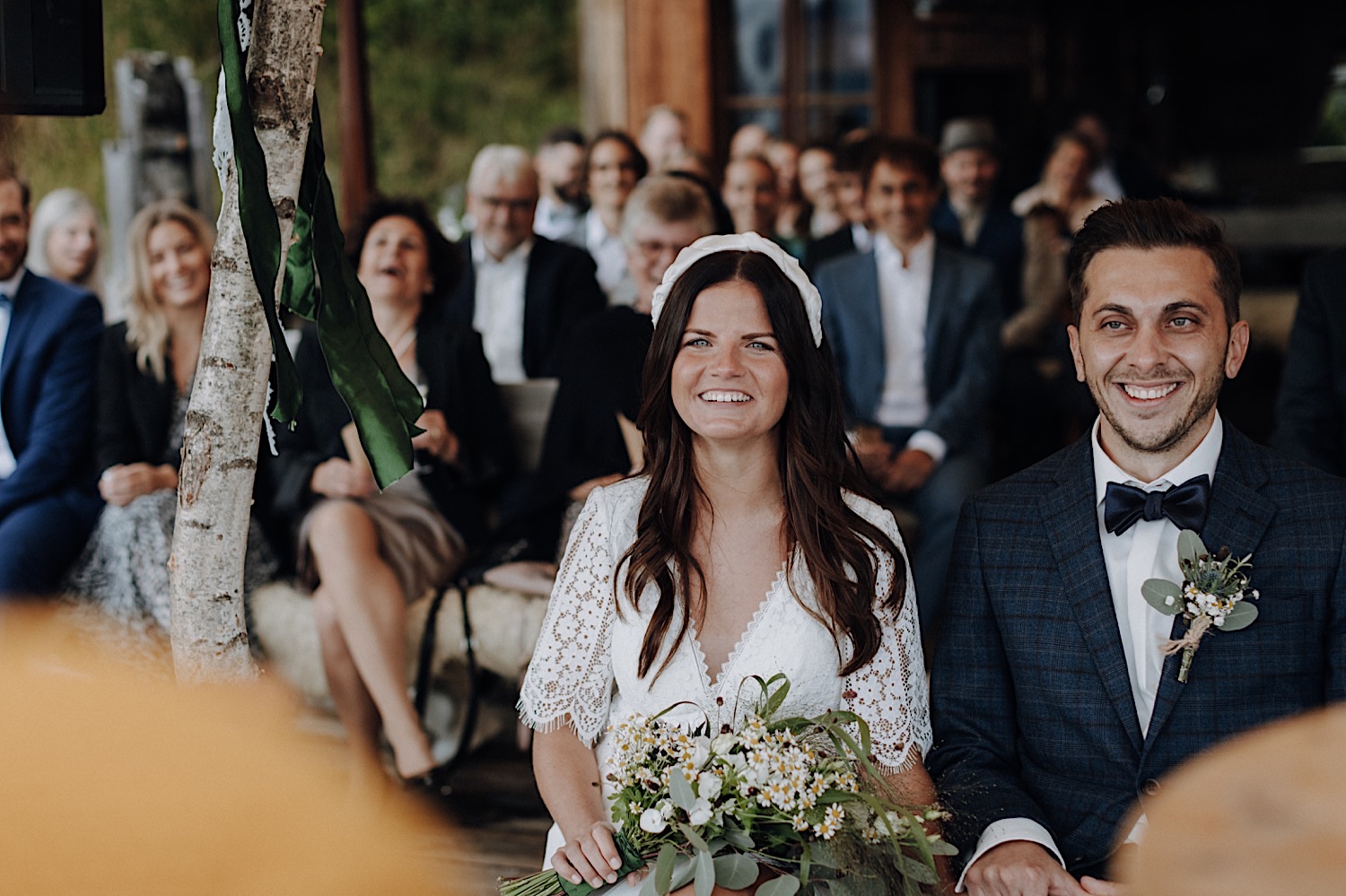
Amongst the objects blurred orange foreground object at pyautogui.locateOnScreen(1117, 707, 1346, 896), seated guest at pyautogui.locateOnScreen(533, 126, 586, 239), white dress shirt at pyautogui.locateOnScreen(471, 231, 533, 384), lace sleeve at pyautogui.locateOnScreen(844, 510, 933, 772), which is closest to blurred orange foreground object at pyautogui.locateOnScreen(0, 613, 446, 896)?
blurred orange foreground object at pyautogui.locateOnScreen(1117, 707, 1346, 896)

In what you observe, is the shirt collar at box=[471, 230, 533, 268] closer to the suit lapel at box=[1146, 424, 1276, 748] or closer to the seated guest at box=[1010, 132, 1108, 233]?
the seated guest at box=[1010, 132, 1108, 233]

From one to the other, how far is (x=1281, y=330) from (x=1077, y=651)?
5.89 metres

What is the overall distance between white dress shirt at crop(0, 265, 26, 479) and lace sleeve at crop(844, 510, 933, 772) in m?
2.99

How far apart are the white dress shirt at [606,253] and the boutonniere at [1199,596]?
4060mm

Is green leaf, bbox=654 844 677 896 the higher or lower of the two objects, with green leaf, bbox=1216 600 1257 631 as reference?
lower

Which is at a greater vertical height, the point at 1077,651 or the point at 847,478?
the point at 847,478

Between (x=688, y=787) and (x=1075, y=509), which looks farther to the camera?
(x=1075, y=509)

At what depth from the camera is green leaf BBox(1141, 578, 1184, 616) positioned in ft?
6.85

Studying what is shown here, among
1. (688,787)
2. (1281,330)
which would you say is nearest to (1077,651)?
(688,787)

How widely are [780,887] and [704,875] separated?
0.10 meters

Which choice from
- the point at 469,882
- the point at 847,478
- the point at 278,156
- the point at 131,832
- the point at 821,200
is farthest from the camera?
the point at 821,200

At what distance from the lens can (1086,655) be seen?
2197mm

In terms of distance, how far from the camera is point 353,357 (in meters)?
2.01

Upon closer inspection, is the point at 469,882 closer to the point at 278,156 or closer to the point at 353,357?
the point at 353,357
